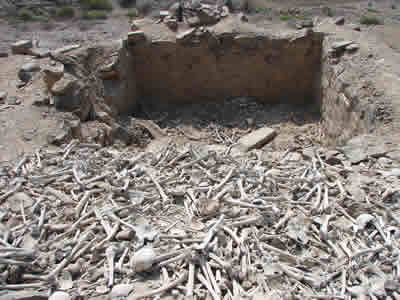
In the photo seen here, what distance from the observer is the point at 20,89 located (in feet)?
18.9

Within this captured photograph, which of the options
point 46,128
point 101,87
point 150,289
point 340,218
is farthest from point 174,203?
point 101,87

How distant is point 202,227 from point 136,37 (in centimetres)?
574

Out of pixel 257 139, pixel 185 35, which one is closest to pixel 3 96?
pixel 185 35

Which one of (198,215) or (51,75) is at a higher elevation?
(51,75)

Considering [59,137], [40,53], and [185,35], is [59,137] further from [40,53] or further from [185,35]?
[185,35]

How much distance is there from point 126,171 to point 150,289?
1574 mm

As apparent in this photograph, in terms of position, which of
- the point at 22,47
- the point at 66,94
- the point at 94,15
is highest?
the point at 94,15

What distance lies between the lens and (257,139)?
608cm

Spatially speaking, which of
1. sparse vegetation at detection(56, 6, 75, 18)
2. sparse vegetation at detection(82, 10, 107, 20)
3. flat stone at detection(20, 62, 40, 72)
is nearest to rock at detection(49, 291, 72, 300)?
flat stone at detection(20, 62, 40, 72)

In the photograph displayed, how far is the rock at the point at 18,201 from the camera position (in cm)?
291

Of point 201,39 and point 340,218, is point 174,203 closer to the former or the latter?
point 340,218

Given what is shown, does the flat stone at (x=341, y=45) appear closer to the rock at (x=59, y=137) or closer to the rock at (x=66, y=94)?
the rock at (x=66, y=94)

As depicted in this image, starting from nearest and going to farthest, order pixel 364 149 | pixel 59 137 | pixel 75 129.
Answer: pixel 364 149
pixel 59 137
pixel 75 129

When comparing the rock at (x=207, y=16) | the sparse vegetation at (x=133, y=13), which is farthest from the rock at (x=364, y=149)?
the sparse vegetation at (x=133, y=13)
